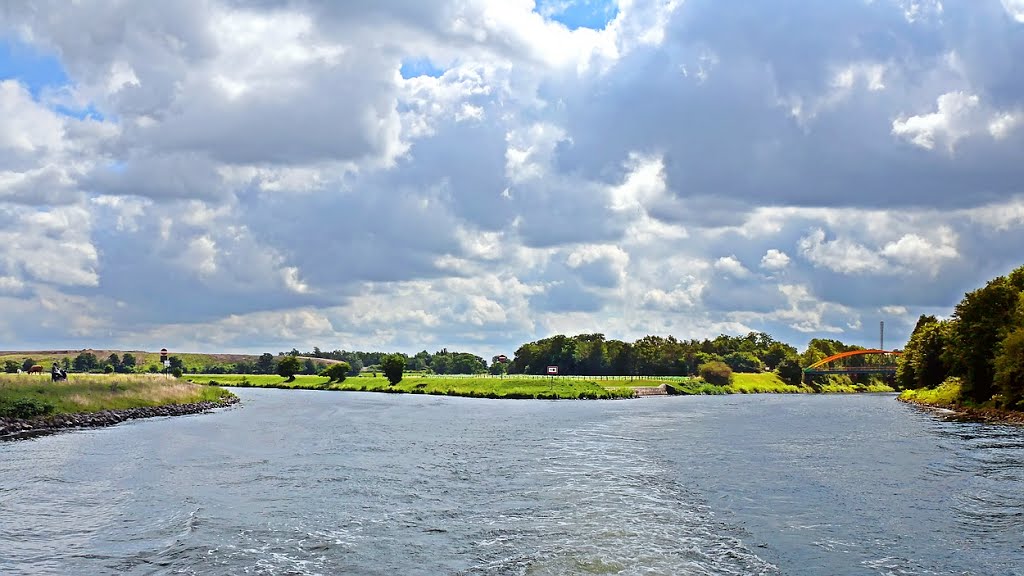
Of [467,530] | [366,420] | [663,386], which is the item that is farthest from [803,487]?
[663,386]

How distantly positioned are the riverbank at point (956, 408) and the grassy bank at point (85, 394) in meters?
82.5

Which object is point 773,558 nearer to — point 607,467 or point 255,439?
point 607,467

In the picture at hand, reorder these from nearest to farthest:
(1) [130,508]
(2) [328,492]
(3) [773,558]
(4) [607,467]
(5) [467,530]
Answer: (3) [773,558] → (5) [467,530] → (1) [130,508] → (2) [328,492] → (4) [607,467]

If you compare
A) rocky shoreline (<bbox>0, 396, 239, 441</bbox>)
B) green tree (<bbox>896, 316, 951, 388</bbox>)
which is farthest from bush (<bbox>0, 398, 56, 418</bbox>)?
green tree (<bbox>896, 316, 951, 388</bbox>)

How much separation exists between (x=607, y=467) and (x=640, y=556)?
19.9 meters

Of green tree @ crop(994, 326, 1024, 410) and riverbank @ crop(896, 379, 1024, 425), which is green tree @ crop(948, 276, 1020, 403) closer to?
riverbank @ crop(896, 379, 1024, 425)

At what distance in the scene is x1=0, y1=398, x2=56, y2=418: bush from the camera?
61344mm

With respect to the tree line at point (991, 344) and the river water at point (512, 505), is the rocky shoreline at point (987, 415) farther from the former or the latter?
the river water at point (512, 505)

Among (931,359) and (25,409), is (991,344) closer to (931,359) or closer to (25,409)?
(931,359)

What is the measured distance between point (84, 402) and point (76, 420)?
740 centimetres

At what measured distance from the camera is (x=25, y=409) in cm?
6266

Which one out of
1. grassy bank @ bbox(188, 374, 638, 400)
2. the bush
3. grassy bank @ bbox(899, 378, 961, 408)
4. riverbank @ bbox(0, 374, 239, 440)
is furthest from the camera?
grassy bank @ bbox(188, 374, 638, 400)

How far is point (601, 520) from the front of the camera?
27438 mm

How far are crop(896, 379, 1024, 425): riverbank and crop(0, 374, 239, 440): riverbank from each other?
264ft
